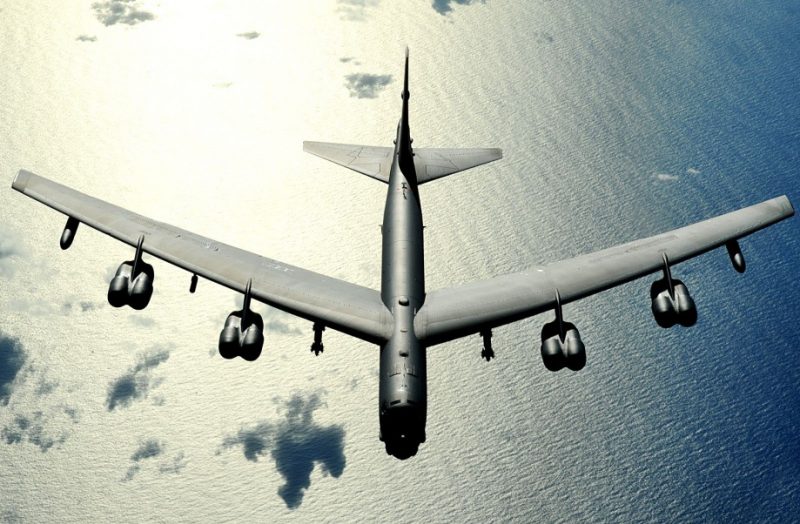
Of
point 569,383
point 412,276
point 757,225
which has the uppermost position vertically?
point 757,225

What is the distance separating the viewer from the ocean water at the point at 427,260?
6544 centimetres

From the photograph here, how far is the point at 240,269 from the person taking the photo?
58406 mm

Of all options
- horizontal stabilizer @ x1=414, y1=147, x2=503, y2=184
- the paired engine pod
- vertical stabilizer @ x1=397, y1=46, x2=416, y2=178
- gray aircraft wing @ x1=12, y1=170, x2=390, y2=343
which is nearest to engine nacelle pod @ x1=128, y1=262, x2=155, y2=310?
the paired engine pod

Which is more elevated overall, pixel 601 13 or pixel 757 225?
pixel 601 13

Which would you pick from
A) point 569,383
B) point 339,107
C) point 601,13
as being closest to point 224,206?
point 339,107

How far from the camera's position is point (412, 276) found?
188 ft

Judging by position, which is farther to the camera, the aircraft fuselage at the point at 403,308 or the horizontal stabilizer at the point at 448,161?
the horizontal stabilizer at the point at 448,161

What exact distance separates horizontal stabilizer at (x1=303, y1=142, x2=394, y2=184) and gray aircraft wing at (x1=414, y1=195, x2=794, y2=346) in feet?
A: 52.6

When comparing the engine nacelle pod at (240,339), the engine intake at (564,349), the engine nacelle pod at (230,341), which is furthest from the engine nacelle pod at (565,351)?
the engine nacelle pod at (230,341)

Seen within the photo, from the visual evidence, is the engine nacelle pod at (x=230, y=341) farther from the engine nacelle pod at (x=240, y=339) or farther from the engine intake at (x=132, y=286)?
the engine intake at (x=132, y=286)

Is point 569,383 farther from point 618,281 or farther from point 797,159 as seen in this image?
point 797,159

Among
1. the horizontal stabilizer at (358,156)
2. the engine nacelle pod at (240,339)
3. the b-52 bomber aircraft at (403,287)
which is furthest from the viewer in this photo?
the horizontal stabilizer at (358,156)

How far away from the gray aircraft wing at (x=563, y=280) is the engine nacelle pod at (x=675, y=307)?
2.09 metres

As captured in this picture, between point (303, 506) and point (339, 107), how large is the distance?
5305 cm
